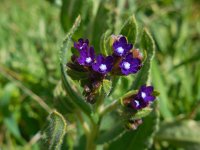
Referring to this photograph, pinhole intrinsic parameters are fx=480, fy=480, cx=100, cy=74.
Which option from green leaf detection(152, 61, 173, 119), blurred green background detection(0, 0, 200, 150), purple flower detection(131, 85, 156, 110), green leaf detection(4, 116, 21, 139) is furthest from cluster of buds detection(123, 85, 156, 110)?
green leaf detection(4, 116, 21, 139)

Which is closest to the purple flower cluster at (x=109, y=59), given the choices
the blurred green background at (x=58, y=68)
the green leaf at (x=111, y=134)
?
the green leaf at (x=111, y=134)

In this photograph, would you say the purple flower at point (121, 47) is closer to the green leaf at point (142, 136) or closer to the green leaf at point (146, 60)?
the green leaf at point (146, 60)

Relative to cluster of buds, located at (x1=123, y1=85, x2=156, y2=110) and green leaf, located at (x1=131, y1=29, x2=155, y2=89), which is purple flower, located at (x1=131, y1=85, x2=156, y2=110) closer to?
cluster of buds, located at (x1=123, y1=85, x2=156, y2=110)

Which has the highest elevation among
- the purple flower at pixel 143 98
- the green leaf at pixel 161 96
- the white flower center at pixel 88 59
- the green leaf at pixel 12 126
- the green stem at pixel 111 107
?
the green leaf at pixel 12 126

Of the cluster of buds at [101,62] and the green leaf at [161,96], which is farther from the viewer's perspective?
the green leaf at [161,96]

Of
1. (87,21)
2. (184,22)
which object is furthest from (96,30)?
(184,22)

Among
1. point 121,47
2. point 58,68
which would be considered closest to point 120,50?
point 121,47

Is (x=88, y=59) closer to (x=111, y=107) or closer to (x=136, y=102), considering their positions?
(x=136, y=102)

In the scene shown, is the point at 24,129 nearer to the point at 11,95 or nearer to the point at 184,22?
the point at 11,95
